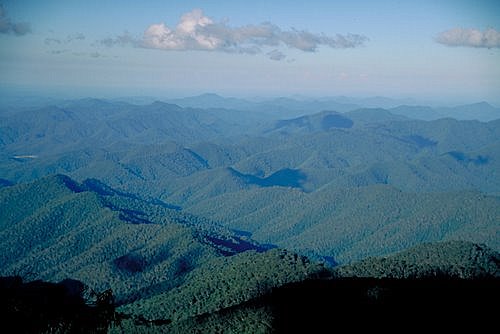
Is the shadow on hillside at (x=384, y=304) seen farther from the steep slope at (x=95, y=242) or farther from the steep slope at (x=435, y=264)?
the steep slope at (x=95, y=242)

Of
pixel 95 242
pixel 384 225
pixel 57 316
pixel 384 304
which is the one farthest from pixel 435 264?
→ pixel 384 225

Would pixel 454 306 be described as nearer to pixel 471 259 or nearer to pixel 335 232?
pixel 471 259

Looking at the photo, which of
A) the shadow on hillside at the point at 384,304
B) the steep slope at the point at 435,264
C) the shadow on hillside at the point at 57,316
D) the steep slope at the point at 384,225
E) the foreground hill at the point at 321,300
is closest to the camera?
the shadow on hillside at the point at 57,316

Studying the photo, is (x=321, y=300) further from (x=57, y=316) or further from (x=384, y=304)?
(x=57, y=316)

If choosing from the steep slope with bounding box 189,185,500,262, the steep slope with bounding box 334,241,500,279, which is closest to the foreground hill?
the steep slope with bounding box 334,241,500,279

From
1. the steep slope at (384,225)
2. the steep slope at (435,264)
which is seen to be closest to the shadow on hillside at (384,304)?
the steep slope at (435,264)

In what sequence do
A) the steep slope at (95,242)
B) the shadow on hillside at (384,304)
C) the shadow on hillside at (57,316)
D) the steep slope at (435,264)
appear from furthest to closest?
the steep slope at (95,242) < the steep slope at (435,264) < the shadow on hillside at (384,304) < the shadow on hillside at (57,316)

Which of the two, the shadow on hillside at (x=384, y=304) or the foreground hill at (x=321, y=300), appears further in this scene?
Answer: the foreground hill at (x=321, y=300)

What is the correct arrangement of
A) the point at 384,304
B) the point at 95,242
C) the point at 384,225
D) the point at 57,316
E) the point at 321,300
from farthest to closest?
the point at 384,225, the point at 95,242, the point at 321,300, the point at 384,304, the point at 57,316

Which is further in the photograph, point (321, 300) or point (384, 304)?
point (321, 300)

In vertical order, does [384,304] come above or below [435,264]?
above

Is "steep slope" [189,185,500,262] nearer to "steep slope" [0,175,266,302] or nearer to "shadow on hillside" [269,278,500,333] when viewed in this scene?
"steep slope" [0,175,266,302]
